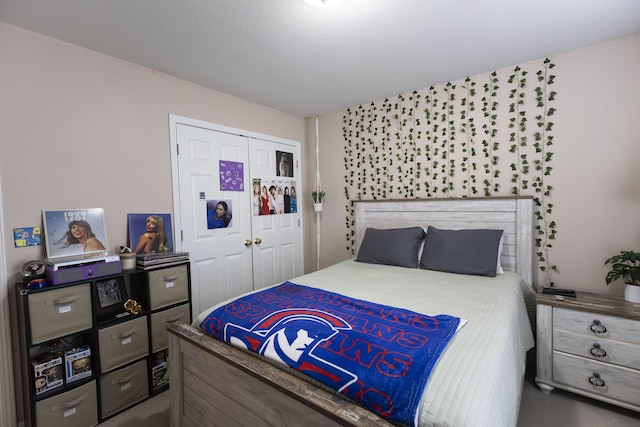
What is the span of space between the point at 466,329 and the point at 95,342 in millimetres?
2188

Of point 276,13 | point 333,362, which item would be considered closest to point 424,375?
point 333,362

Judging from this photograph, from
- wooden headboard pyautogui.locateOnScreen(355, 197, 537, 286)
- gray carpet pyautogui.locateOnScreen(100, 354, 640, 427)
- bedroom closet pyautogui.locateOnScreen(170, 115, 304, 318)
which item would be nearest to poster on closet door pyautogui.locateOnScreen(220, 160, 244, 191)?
bedroom closet pyautogui.locateOnScreen(170, 115, 304, 318)

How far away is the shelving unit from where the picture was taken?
1.63 metres

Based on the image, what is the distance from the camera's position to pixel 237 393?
4.30ft

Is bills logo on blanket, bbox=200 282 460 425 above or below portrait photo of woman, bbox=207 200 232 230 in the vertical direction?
below

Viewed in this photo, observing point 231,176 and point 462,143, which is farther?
point 231,176

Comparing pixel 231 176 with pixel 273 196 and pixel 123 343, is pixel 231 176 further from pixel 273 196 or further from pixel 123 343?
pixel 123 343

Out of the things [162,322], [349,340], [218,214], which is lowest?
[162,322]

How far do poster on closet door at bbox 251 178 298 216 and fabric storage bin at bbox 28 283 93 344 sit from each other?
5.66 ft

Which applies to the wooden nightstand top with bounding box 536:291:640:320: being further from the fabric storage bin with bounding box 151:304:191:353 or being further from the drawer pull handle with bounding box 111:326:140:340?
the drawer pull handle with bounding box 111:326:140:340

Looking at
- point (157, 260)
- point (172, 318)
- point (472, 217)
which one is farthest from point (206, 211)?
point (472, 217)

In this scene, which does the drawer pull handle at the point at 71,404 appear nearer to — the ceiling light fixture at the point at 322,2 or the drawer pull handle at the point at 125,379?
the drawer pull handle at the point at 125,379

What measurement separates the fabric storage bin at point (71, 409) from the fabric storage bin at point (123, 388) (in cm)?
5

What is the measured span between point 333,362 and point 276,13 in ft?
6.14
